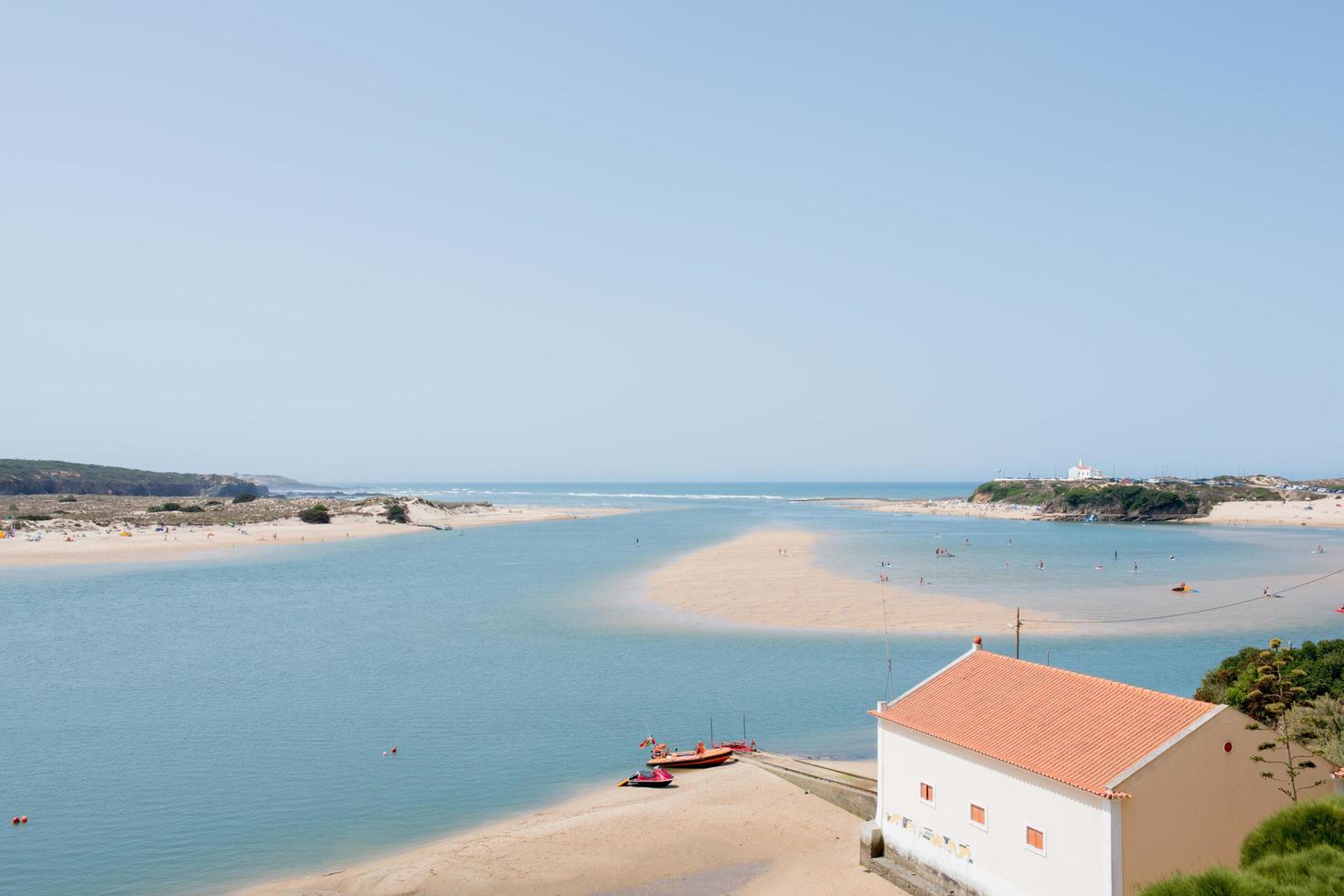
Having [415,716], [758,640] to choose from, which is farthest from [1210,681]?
[415,716]

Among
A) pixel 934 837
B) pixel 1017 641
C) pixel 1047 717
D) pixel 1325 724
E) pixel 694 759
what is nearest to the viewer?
pixel 1047 717

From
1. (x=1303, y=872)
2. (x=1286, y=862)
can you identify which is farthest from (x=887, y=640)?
(x=1303, y=872)

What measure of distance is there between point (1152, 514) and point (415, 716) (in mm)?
159260

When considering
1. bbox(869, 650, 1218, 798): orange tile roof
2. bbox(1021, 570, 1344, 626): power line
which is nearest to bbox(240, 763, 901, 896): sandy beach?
bbox(869, 650, 1218, 798): orange tile roof

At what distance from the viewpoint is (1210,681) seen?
104ft

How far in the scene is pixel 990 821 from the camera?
63.9 feet

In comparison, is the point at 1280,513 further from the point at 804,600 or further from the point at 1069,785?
the point at 1069,785

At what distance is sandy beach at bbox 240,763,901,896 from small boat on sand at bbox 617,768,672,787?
0.80m

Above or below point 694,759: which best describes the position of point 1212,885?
above

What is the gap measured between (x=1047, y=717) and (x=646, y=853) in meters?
11.2

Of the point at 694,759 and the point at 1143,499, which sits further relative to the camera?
the point at 1143,499

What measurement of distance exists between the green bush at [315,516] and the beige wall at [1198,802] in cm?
14608

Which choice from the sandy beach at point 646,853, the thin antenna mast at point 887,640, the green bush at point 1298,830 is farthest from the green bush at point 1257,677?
the thin antenna mast at point 887,640

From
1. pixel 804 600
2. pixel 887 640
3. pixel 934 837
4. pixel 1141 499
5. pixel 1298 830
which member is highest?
pixel 1141 499
